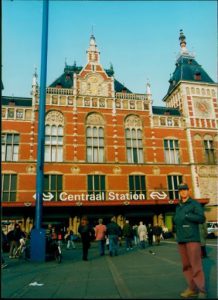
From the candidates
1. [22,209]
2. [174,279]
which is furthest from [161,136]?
[174,279]

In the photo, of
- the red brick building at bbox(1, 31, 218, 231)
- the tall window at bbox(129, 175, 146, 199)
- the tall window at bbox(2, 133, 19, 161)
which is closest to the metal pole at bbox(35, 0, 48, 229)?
the red brick building at bbox(1, 31, 218, 231)

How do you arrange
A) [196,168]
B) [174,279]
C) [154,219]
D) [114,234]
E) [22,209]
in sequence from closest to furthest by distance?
1. [174,279]
2. [114,234]
3. [22,209]
4. [154,219]
5. [196,168]

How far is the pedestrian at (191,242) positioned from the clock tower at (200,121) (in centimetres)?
2363

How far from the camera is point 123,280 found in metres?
5.89

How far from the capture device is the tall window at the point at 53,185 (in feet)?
80.4

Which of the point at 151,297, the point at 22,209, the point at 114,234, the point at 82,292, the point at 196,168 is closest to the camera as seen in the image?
the point at 151,297

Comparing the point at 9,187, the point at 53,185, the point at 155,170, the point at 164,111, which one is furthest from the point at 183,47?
the point at 9,187

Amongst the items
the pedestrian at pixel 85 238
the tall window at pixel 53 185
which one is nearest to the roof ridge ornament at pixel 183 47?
the tall window at pixel 53 185

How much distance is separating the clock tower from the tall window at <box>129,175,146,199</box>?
5.30 m

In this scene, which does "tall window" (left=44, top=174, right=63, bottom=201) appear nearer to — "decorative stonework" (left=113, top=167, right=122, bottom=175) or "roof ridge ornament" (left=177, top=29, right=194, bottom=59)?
"decorative stonework" (left=113, top=167, right=122, bottom=175)

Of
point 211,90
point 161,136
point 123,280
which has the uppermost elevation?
point 211,90

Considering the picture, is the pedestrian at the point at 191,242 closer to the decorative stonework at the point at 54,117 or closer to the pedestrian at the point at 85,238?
the pedestrian at the point at 85,238

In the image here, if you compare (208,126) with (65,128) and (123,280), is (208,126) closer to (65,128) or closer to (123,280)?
(65,128)

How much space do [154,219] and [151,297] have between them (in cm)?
2172
